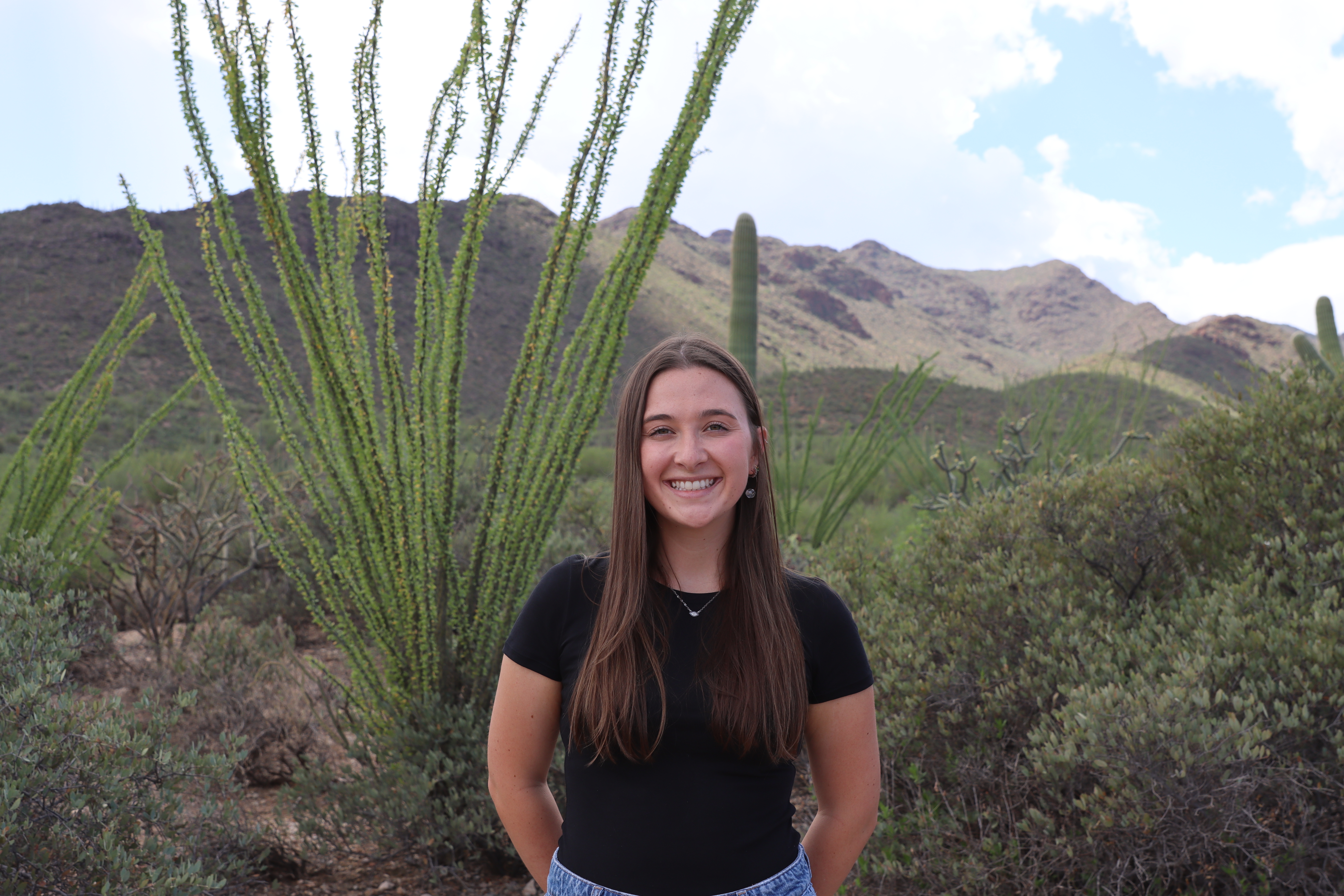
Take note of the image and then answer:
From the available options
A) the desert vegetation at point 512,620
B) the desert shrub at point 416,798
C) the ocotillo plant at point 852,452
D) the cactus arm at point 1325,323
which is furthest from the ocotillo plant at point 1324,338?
the desert shrub at point 416,798

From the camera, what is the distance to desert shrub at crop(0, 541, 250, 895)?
199 centimetres

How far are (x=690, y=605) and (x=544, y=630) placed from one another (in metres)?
0.29

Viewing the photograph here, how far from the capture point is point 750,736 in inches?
57.9

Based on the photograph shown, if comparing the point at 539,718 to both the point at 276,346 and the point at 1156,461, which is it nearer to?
the point at 276,346

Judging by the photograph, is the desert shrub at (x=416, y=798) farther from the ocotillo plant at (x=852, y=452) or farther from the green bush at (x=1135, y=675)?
the ocotillo plant at (x=852, y=452)

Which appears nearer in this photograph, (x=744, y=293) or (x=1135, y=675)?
(x=1135, y=675)

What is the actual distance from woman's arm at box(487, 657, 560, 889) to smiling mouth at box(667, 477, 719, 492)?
45 centimetres

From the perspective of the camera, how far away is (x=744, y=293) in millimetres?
9984

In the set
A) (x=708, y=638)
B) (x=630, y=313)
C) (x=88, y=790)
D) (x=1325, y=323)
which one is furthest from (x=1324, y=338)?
(x=88, y=790)

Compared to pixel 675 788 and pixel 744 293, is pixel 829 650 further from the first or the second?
pixel 744 293

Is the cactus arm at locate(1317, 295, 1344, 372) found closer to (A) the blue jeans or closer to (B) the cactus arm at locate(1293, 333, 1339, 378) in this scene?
(B) the cactus arm at locate(1293, 333, 1339, 378)

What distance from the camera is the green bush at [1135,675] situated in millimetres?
2277

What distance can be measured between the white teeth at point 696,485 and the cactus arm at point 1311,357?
3072 millimetres

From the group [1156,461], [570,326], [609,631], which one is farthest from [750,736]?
[570,326]
